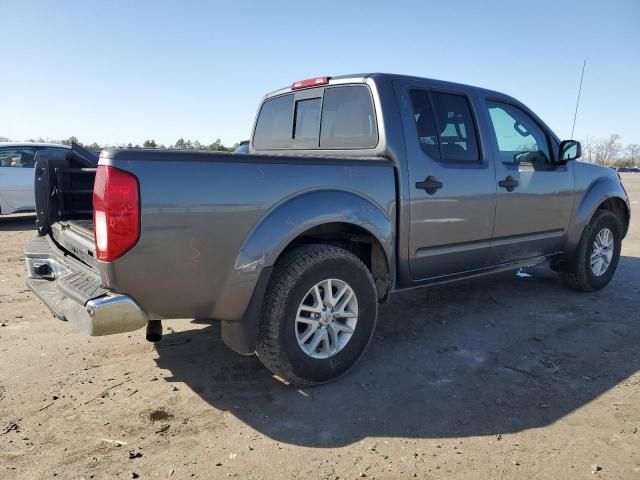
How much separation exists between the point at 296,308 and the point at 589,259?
3693 millimetres

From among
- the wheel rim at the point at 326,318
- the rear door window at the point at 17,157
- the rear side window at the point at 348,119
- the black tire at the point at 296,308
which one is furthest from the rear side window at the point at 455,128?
the rear door window at the point at 17,157

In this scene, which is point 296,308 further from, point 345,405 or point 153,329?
point 153,329

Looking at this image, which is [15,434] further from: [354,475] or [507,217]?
[507,217]

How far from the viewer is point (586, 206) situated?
4898 mm

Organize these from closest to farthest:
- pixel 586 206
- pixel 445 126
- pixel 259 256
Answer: pixel 259 256, pixel 445 126, pixel 586 206

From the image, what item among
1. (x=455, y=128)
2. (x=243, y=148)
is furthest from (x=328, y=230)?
(x=243, y=148)

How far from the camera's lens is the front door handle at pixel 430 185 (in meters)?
3.46

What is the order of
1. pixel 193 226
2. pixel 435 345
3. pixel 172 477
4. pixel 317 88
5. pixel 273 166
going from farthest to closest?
1. pixel 317 88
2. pixel 435 345
3. pixel 273 166
4. pixel 193 226
5. pixel 172 477

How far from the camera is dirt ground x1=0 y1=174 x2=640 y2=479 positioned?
230 cm

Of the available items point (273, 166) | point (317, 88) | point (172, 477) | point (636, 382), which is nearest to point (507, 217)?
point (636, 382)

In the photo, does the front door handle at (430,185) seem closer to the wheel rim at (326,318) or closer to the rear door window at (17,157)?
the wheel rim at (326,318)

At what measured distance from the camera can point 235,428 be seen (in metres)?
2.61

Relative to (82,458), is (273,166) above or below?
above

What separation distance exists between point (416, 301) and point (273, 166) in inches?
107
